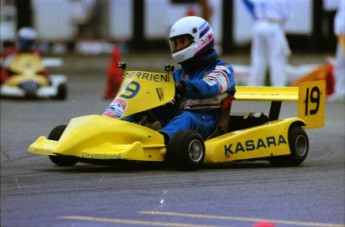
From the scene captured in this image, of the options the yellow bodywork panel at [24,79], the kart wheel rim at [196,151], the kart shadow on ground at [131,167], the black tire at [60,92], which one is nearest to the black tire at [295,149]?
the kart shadow on ground at [131,167]

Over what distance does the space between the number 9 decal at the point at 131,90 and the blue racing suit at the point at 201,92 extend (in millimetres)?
341

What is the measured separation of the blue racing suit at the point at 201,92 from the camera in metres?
9.49

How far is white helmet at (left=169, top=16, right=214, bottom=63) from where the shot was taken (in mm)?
9906

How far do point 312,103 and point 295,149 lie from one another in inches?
22.3

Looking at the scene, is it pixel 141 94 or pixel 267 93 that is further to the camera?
pixel 267 93

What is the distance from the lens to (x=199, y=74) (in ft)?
32.9

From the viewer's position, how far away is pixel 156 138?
9.27 meters

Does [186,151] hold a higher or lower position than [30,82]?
higher

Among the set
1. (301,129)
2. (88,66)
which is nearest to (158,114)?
(301,129)

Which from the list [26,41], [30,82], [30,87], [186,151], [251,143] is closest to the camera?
[186,151]

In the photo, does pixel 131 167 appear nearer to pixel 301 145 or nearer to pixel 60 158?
pixel 60 158

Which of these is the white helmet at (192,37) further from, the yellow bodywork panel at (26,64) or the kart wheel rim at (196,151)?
the yellow bodywork panel at (26,64)

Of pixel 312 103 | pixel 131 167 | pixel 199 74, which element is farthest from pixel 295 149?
pixel 131 167

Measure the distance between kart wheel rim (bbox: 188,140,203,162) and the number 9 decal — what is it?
689 mm
